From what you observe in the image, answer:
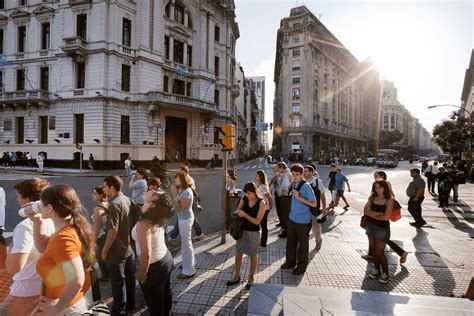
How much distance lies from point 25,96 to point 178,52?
671 inches

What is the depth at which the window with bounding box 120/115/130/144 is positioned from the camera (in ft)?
92.2

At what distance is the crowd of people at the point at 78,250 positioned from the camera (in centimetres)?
195

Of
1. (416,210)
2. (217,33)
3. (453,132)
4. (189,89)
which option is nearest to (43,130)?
(189,89)

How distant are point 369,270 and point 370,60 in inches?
4103

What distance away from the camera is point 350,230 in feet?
25.5

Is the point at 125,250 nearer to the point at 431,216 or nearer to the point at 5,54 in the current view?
the point at 431,216

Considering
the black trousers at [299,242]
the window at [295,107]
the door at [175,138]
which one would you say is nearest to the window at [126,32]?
the door at [175,138]

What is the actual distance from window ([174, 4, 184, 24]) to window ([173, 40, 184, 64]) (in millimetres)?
2752

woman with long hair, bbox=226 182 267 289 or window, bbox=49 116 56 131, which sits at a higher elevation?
window, bbox=49 116 56 131

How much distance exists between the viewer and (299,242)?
4.82 m

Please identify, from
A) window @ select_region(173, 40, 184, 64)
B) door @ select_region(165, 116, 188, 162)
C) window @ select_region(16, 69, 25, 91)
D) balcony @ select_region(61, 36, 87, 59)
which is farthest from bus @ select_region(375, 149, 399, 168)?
window @ select_region(16, 69, 25, 91)

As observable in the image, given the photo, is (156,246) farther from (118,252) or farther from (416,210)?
(416,210)

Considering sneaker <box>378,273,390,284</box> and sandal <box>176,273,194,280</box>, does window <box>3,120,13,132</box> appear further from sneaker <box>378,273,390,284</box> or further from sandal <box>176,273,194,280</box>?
sneaker <box>378,273,390,284</box>

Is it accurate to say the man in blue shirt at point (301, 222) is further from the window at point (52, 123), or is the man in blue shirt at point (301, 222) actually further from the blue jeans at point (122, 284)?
the window at point (52, 123)
